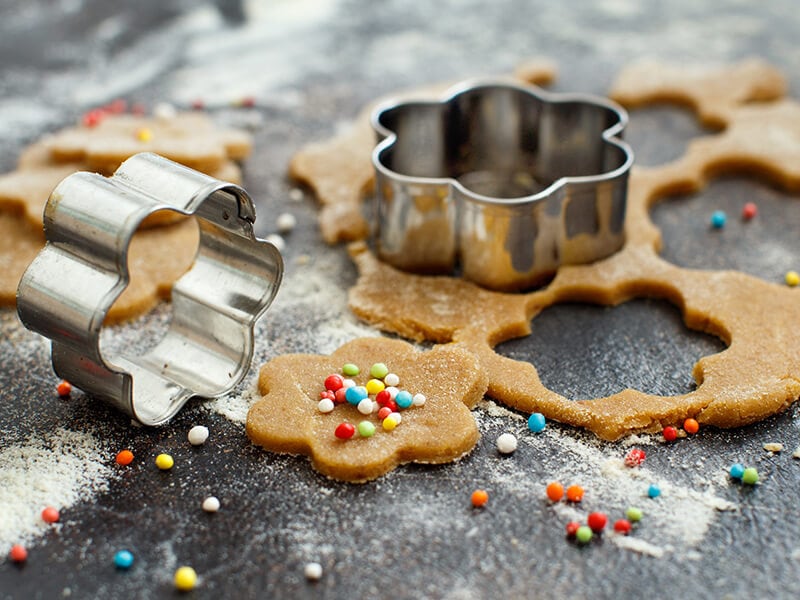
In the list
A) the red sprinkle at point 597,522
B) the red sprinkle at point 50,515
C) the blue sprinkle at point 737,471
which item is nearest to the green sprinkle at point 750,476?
the blue sprinkle at point 737,471

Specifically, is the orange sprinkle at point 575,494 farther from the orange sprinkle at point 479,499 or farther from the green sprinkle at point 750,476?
the green sprinkle at point 750,476

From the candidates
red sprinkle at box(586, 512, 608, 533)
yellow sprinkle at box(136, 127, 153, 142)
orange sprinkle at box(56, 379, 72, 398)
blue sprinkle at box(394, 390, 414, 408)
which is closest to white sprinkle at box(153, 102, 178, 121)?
yellow sprinkle at box(136, 127, 153, 142)

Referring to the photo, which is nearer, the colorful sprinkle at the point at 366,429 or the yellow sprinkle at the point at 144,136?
the colorful sprinkle at the point at 366,429

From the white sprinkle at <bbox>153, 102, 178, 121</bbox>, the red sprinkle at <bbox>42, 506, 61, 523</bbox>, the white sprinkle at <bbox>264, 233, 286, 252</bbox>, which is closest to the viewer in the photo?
the red sprinkle at <bbox>42, 506, 61, 523</bbox>

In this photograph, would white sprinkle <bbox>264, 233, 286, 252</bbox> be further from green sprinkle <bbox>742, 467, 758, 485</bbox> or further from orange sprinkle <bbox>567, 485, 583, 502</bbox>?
green sprinkle <bbox>742, 467, 758, 485</bbox>

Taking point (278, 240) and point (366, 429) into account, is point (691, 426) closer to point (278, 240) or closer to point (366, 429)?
point (366, 429)
